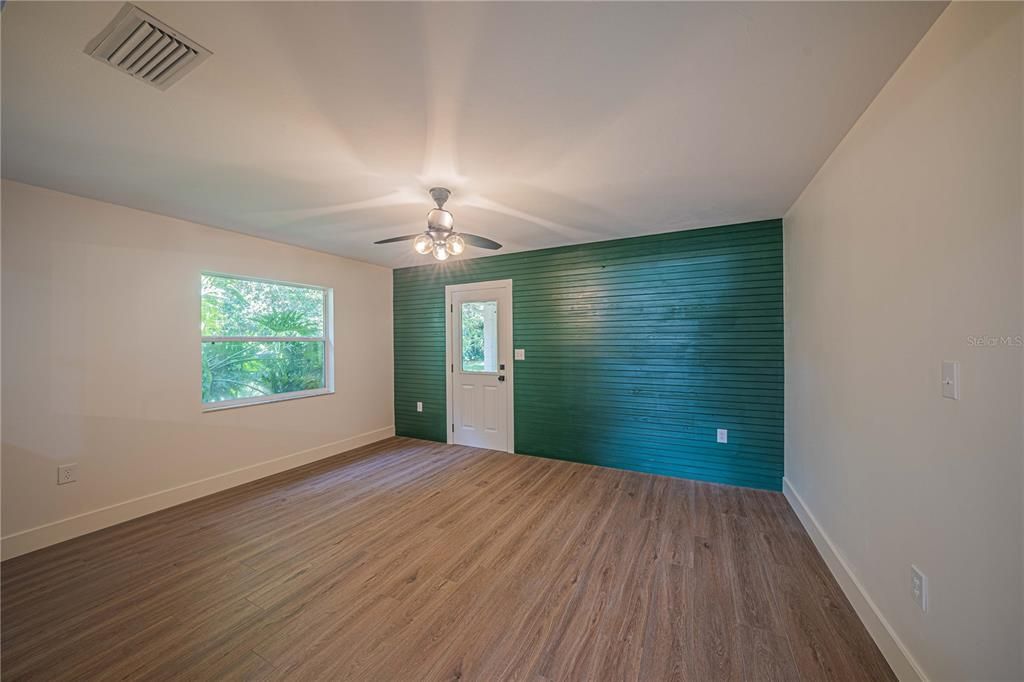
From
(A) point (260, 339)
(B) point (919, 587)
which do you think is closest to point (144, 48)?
(A) point (260, 339)

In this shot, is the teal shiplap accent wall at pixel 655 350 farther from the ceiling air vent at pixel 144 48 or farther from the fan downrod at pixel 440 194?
the ceiling air vent at pixel 144 48

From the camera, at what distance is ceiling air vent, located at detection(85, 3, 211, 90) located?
114 centimetres

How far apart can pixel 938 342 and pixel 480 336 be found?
3.71 metres

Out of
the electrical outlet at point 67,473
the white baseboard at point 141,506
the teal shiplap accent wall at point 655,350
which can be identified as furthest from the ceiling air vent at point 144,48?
the teal shiplap accent wall at point 655,350

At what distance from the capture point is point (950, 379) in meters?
1.13

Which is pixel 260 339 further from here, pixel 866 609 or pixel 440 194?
pixel 866 609

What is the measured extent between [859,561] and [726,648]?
0.84 meters

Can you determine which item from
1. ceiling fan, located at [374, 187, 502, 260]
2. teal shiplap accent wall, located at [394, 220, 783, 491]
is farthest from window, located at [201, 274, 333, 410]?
ceiling fan, located at [374, 187, 502, 260]

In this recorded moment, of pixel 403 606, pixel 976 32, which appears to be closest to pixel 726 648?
pixel 403 606

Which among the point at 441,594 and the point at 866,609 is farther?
the point at 441,594

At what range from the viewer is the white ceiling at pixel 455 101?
114 cm

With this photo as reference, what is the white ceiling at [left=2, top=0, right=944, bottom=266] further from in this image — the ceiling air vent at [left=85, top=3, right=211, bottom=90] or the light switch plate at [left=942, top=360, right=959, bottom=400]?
the light switch plate at [left=942, top=360, right=959, bottom=400]

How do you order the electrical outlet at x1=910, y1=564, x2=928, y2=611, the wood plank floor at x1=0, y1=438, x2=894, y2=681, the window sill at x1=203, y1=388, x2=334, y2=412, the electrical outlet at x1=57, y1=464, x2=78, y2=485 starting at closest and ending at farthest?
the electrical outlet at x1=910, y1=564, x2=928, y2=611 → the wood plank floor at x1=0, y1=438, x2=894, y2=681 → the electrical outlet at x1=57, y1=464, x2=78, y2=485 → the window sill at x1=203, y1=388, x2=334, y2=412

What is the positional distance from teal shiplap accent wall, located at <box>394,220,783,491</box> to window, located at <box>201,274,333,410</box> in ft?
5.73
